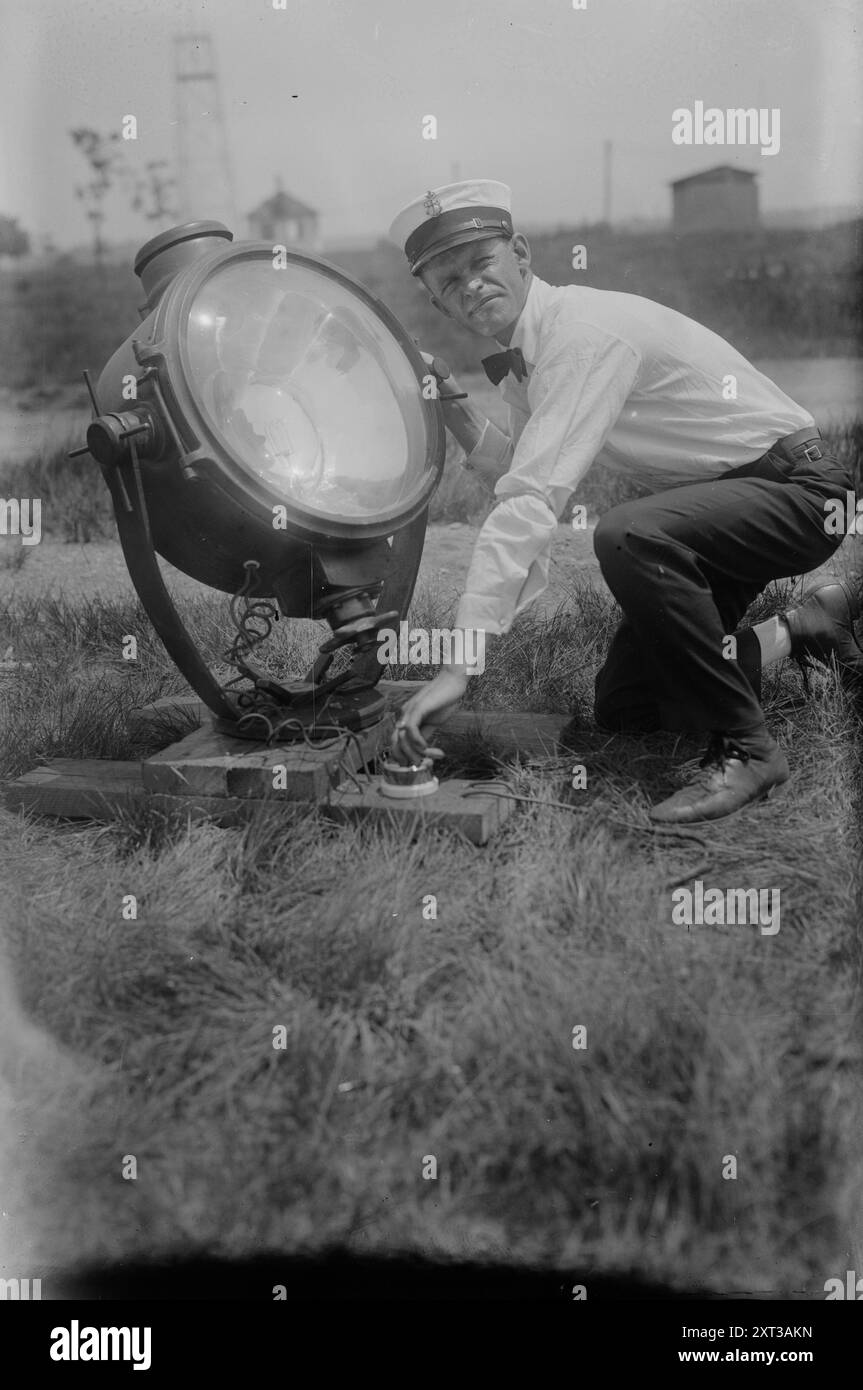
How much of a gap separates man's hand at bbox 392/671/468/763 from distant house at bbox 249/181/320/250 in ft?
5.61

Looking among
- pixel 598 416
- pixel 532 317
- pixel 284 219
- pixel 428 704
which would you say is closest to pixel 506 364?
pixel 532 317

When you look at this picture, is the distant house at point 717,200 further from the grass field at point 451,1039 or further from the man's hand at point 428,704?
the man's hand at point 428,704

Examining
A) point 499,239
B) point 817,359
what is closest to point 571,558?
point 817,359

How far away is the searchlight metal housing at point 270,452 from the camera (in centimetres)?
252

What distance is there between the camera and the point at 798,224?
126 inches

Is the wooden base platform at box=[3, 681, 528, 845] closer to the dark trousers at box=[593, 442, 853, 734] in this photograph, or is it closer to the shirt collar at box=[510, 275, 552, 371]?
the dark trousers at box=[593, 442, 853, 734]

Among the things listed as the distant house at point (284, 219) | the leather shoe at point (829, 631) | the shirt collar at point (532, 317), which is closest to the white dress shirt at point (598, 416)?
the shirt collar at point (532, 317)

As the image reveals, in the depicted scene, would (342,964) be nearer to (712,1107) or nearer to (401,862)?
(401,862)

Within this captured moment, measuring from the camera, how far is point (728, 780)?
2.74m

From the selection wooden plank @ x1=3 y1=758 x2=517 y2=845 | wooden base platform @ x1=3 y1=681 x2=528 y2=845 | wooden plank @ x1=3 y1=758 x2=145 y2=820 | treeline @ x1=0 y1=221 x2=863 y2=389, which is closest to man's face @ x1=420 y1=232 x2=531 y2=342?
treeline @ x1=0 y1=221 x2=863 y2=389

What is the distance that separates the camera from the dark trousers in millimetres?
2709

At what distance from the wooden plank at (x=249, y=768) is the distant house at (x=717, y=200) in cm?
167

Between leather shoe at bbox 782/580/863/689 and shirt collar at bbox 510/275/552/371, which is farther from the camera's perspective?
leather shoe at bbox 782/580/863/689

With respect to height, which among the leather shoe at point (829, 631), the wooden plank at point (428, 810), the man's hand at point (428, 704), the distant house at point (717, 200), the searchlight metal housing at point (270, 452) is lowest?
the wooden plank at point (428, 810)
